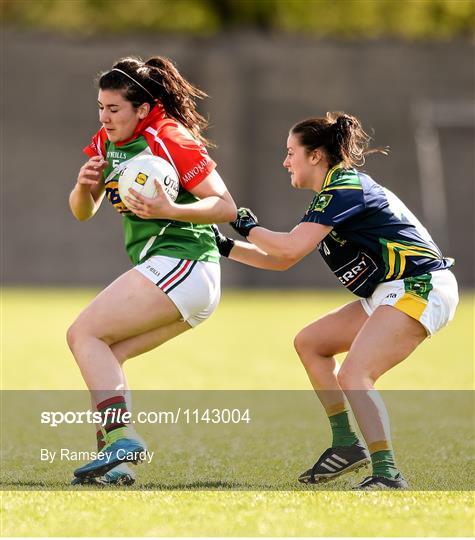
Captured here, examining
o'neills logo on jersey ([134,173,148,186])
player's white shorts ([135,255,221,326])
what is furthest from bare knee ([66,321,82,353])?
o'neills logo on jersey ([134,173,148,186])

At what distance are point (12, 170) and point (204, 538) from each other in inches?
731

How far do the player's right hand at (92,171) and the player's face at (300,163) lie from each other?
81 cm

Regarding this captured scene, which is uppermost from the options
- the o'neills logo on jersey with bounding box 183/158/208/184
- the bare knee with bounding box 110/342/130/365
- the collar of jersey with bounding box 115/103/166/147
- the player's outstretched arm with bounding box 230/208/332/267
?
the collar of jersey with bounding box 115/103/166/147

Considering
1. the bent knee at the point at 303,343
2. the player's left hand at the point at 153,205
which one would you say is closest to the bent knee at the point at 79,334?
the player's left hand at the point at 153,205

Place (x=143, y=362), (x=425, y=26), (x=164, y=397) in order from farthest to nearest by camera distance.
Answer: (x=425, y=26), (x=143, y=362), (x=164, y=397)

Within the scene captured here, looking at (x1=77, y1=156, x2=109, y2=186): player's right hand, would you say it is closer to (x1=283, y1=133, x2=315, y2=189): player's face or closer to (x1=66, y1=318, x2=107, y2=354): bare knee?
(x1=66, y1=318, x2=107, y2=354): bare knee

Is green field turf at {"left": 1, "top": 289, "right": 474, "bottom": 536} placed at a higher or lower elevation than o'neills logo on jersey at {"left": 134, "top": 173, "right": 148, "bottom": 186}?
lower

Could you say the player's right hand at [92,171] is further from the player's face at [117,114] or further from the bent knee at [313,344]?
the bent knee at [313,344]

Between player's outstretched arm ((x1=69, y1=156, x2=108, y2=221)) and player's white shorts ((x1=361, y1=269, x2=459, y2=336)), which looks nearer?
player's white shorts ((x1=361, y1=269, x2=459, y2=336))

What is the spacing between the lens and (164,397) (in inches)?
312

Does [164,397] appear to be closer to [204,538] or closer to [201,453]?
[201,453]

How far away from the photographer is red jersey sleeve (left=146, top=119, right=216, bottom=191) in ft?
16.1

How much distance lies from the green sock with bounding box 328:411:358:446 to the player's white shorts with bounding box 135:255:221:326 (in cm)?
78

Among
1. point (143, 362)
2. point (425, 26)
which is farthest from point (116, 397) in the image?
point (425, 26)
